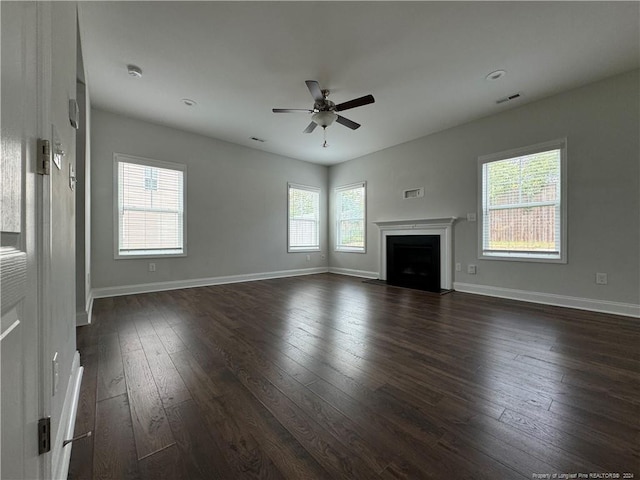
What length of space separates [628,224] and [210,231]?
5.92 metres

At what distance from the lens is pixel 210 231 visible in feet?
16.6

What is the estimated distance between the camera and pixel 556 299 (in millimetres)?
3555

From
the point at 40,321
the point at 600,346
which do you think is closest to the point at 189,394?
the point at 40,321

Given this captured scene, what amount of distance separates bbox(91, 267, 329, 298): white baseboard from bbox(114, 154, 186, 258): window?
50 cm

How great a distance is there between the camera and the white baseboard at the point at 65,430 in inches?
37.9

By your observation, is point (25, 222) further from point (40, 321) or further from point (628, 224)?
point (628, 224)

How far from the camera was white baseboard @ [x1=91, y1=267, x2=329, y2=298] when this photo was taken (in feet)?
13.3

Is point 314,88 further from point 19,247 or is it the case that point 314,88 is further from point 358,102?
point 19,247

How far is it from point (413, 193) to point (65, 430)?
5236mm

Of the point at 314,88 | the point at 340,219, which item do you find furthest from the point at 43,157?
the point at 340,219

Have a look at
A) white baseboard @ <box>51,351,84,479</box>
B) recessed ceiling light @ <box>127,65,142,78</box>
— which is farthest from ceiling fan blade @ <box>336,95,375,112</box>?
white baseboard @ <box>51,351,84,479</box>

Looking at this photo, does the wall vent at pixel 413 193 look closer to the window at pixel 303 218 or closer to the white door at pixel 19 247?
the window at pixel 303 218

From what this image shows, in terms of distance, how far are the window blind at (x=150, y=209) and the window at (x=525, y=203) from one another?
199 inches

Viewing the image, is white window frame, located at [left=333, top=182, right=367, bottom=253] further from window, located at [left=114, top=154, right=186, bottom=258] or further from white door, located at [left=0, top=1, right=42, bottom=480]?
white door, located at [left=0, top=1, right=42, bottom=480]
